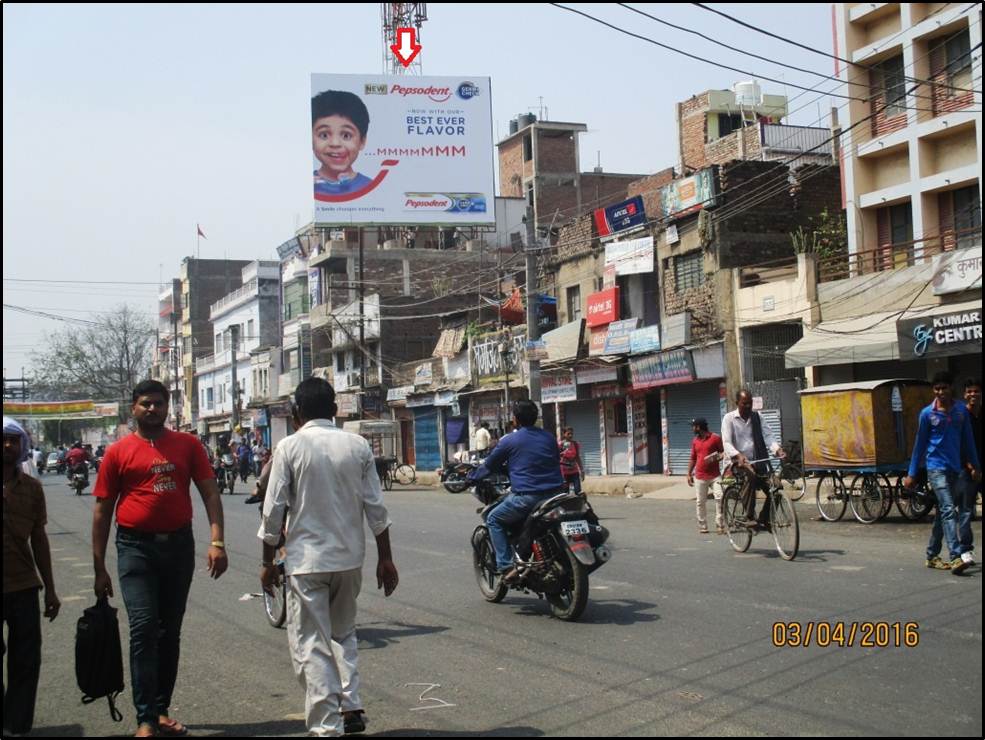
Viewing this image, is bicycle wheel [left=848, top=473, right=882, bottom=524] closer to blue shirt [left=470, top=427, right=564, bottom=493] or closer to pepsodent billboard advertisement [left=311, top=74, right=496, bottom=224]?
blue shirt [left=470, top=427, right=564, bottom=493]

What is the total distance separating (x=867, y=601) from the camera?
8.12 metres

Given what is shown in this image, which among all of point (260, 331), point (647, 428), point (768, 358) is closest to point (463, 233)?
point (260, 331)

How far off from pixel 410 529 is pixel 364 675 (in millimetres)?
10395

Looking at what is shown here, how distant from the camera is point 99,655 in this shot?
5.35 m

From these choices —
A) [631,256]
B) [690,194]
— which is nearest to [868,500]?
[690,194]

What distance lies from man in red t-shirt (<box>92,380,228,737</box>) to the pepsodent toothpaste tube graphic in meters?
32.2

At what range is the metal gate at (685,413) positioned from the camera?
97.2ft

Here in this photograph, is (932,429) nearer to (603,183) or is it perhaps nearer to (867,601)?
(867,601)

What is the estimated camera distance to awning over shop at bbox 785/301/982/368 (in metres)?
22.0

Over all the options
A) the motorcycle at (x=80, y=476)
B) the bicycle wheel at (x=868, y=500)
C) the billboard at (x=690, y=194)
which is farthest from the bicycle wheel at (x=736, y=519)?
the motorcycle at (x=80, y=476)

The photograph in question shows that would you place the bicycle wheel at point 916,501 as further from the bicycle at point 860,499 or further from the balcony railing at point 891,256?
the balcony railing at point 891,256

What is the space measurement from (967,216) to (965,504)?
1666 centimetres

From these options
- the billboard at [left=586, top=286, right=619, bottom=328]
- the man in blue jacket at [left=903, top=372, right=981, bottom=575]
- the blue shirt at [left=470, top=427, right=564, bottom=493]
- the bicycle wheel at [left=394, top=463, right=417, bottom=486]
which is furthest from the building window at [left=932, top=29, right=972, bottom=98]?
the bicycle wheel at [left=394, top=463, right=417, bottom=486]

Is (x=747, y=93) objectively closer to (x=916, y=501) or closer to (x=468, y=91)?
(x=468, y=91)
